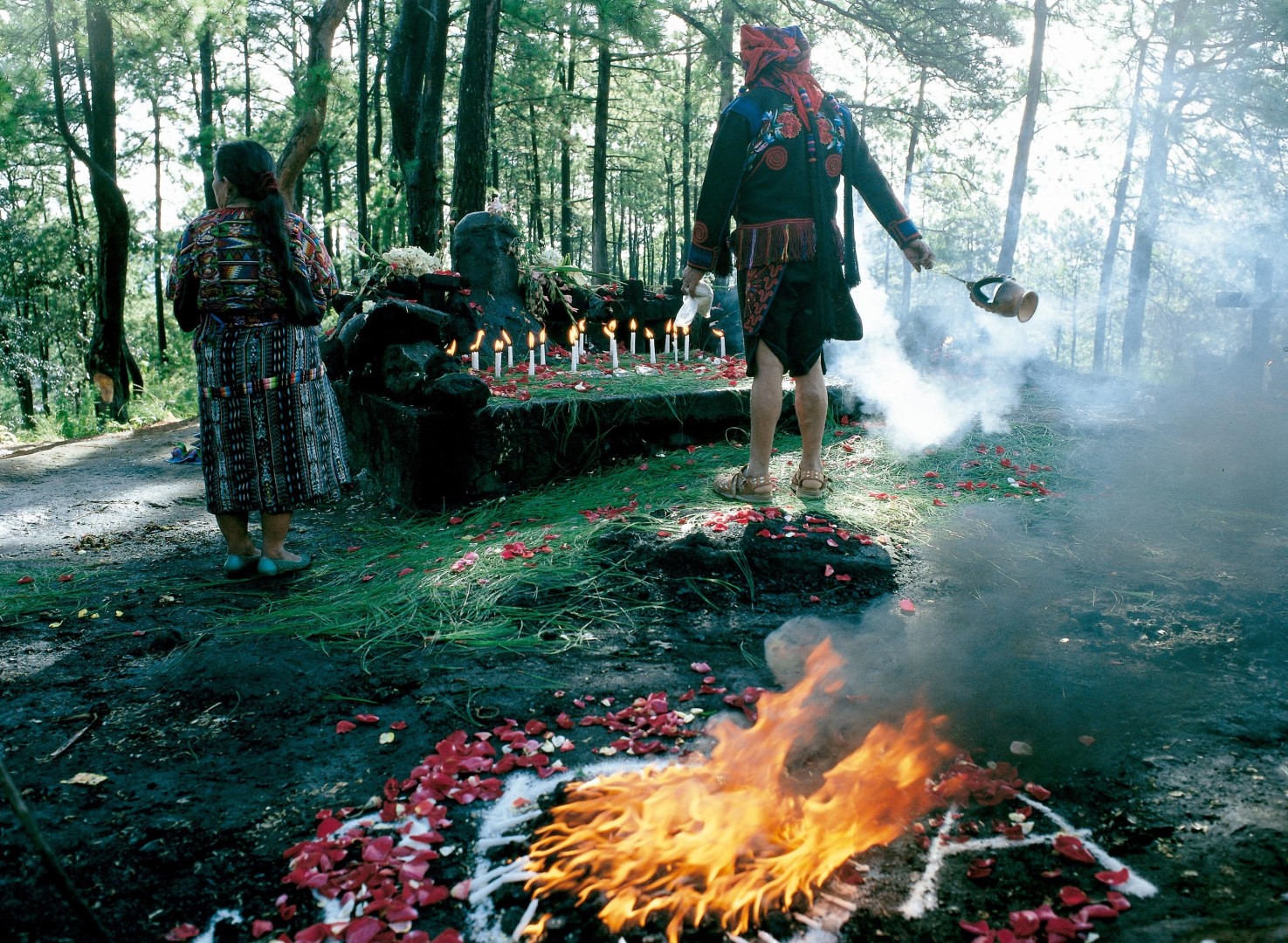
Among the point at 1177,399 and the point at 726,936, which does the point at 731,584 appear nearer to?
the point at 726,936

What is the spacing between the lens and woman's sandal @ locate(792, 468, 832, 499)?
423 centimetres

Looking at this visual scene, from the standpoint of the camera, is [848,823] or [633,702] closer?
[848,823]

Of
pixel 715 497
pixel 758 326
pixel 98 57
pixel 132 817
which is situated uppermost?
pixel 98 57

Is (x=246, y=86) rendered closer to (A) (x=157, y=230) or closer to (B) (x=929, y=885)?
(A) (x=157, y=230)

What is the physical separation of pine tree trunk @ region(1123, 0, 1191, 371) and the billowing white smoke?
22.2ft

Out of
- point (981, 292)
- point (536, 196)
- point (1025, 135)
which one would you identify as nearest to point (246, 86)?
point (536, 196)

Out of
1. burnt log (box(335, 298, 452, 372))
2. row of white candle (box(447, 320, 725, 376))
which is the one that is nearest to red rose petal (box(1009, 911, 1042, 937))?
row of white candle (box(447, 320, 725, 376))

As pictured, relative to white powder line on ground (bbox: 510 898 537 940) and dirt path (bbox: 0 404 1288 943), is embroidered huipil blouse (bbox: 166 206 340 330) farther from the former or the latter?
white powder line on ground (bbox: 510 898 537 940)

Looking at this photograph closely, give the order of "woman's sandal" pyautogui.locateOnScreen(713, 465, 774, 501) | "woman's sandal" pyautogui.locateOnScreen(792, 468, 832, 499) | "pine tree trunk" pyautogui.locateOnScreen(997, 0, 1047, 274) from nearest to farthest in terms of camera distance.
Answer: "woman's sandal" pyautogui.locateOnScreen(713, 465, 774, 501), "woman's sandal" pyautogui.locateOnScreen(792, 468, 832, 499), "pine tree trunk" pyautogui.locateOnScreen(997, 0, 1047, 274)

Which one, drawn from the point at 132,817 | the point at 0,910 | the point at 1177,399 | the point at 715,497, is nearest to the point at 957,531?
the point at 715,497

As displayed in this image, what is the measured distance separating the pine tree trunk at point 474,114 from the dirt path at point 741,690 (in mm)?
5942

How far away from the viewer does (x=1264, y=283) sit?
12.3 meters

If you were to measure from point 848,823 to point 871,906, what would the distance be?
0.79 feet

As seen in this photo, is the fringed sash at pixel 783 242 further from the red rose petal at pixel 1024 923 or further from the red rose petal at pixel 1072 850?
the red rose petal at pixel 1024 923
